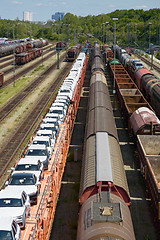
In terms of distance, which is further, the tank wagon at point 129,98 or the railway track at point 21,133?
the tank wagon at point 129,98

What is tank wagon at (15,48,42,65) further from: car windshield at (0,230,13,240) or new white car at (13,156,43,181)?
car windshield at (0,230,13,240)

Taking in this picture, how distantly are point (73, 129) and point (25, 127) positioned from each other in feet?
15.7

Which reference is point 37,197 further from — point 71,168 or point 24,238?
point 71,168

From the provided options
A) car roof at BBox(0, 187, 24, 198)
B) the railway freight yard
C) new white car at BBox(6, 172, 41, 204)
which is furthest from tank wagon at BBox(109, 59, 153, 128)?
car roof at BBox(0, 187, 24, 198)

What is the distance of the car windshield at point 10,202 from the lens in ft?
38.9

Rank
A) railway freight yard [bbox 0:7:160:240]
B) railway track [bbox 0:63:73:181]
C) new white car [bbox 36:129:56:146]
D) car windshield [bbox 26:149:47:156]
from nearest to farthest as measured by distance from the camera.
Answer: railway freight yard [bbox 0:7:160:240] → car windshield [bbox 26:149:47:156] → new white car [bbox 36:129:56:146] → railway track [bbox 0:63:73:181]

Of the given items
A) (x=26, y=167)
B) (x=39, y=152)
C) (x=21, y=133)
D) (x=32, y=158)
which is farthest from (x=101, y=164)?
(x=21, y=133)

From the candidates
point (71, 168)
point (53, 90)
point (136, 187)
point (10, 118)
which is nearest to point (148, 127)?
point (136, 187)

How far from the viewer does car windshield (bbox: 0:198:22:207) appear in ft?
38.9

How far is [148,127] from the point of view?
20.5 m

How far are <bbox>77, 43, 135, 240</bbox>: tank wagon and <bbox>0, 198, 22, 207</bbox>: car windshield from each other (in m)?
2.59

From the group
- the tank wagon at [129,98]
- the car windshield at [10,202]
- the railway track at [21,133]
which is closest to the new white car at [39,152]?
the railway track at [21,133]

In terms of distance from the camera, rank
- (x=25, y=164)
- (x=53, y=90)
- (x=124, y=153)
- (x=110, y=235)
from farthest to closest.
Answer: (x=53, y=90) → (x=124, y=153) → (x=25, y=164) → (x=110, y=235)

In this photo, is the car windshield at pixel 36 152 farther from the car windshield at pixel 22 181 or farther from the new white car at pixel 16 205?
the new white car at pixel 16 205
